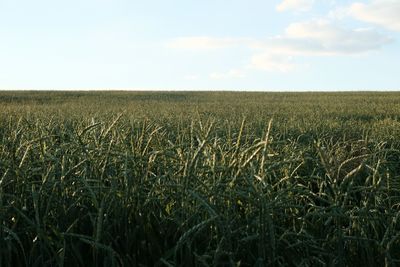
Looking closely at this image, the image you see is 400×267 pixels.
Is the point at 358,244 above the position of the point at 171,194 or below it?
below

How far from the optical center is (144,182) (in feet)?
8.11

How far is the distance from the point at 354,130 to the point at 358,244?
5816 millimetres

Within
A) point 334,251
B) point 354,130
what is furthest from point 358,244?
point 354,130

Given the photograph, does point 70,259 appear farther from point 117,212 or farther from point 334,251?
point 334,251

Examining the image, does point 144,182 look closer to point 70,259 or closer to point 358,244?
point 70,259

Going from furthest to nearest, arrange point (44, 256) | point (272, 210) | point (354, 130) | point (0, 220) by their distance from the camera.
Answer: point (354, 130), point (272, 210), point (44, 256), point (0, 220)

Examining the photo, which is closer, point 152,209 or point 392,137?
point 152,209

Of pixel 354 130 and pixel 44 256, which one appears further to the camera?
pixel 354 130

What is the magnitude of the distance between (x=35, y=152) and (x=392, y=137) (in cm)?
482

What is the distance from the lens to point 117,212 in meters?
2.35

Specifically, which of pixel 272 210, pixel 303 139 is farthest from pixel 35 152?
pixel 303 139

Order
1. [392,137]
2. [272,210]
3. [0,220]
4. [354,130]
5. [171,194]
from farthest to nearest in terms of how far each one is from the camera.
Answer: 1. [354,130]
2. [392,137]
3. [171,194]
4. [272,210]
5. [0,220]

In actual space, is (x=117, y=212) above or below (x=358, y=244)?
above

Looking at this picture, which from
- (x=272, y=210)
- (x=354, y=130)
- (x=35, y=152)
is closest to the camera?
(x=272, y=210)
